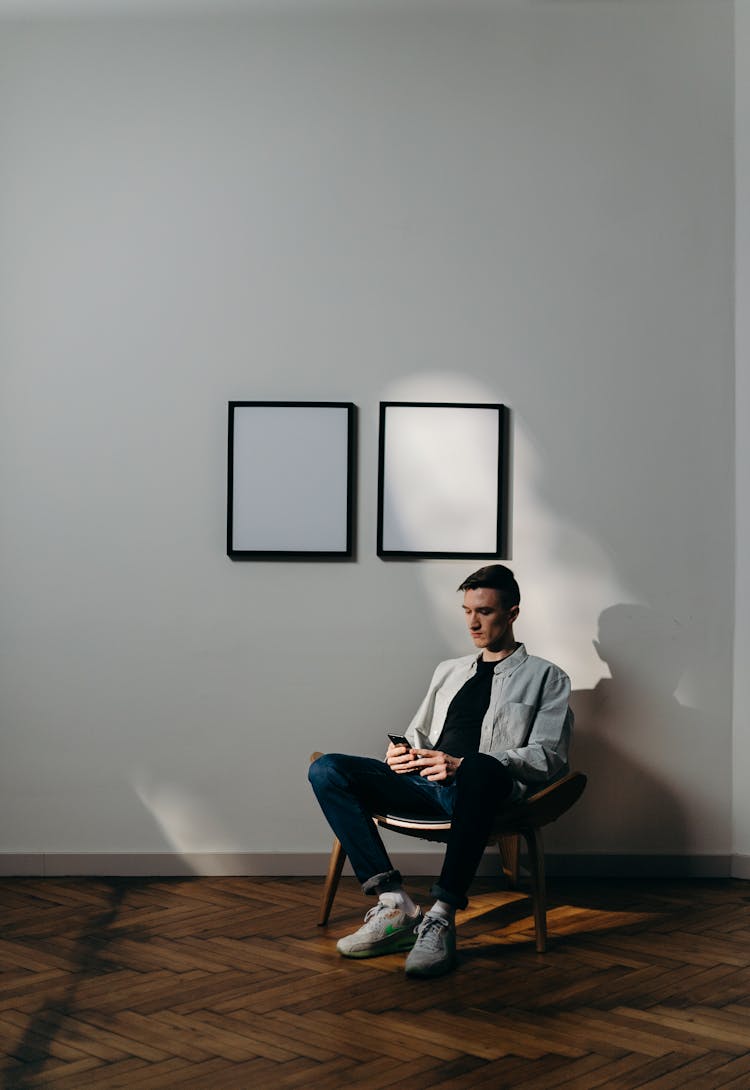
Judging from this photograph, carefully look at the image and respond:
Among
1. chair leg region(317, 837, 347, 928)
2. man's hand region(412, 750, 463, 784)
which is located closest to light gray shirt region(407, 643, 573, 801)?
man's hand region(412, 750, 463, 784)

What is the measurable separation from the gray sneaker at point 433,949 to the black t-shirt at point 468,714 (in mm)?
687

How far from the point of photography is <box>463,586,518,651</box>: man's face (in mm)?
3902

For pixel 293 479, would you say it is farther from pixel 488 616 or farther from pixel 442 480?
pixel 488 616

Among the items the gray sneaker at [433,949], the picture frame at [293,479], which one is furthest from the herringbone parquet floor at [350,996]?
the picture frame at [293,479]

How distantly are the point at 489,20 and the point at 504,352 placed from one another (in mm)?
1322

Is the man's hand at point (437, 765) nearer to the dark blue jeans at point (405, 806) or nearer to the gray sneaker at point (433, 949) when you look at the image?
the dark blue jeans at point (405, 806)

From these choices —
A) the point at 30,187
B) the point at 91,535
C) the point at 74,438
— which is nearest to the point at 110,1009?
the point at 91,535

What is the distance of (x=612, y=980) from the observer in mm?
3170

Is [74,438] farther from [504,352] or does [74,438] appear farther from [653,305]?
[653,305]

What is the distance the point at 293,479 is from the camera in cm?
445

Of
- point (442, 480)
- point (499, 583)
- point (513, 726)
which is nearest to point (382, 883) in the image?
point (513, 726)

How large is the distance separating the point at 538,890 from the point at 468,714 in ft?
2.22

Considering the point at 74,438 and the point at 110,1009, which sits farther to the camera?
the point at 74,438

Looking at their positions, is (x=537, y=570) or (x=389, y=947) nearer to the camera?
(x=389, y=947)
